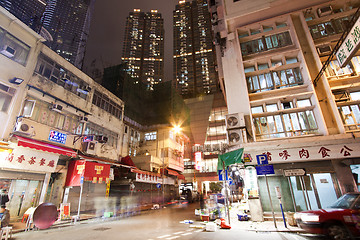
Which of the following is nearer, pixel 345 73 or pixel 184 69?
pixel 345 73

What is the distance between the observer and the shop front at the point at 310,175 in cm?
1003

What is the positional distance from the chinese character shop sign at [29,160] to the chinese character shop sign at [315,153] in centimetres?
1546

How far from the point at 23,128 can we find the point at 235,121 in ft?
46.9

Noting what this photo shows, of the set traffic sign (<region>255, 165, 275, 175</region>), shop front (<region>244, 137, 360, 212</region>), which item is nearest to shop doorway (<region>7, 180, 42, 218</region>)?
traffic sign (<region>255, 165, 275, 175</region>)

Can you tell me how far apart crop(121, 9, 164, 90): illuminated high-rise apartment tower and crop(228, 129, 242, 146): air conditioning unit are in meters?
70.6

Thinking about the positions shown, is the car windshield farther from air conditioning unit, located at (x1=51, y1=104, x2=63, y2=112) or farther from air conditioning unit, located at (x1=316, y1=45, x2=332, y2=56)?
air conditioning unit, located at (x1=51, y1=104, x2=63, y2=112)

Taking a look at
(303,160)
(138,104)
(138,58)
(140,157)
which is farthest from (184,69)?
(303,160)

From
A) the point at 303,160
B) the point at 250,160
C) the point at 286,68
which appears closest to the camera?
the point at 303,160

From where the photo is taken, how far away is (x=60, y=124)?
1390cm

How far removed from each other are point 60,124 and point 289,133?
1761cm

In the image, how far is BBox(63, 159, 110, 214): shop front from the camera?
523 inches

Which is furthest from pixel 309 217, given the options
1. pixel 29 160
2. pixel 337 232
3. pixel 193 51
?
pixel 193 51

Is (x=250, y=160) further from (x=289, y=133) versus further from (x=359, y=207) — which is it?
(x=359, y=207)

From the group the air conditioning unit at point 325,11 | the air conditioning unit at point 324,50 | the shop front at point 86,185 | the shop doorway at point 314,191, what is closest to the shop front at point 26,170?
the shop front at point 86,185
